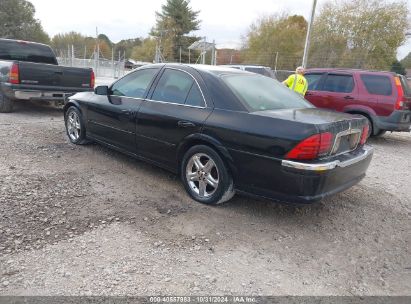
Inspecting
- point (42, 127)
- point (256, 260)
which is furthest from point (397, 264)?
point (42, 127)

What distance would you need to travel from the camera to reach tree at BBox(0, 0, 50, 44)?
51.7 meters

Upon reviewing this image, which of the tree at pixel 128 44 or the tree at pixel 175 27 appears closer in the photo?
the tree at pixel 175 27

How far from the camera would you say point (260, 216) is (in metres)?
3.90

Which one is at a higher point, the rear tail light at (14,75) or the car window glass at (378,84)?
the car window glass at (378,84)

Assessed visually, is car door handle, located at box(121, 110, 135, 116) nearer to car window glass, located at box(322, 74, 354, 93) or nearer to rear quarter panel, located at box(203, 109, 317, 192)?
rear quarter panel, located at box(203, 109, 317, 192)

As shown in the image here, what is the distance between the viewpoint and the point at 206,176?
4.03 metres

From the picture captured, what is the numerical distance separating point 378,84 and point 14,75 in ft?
26.8

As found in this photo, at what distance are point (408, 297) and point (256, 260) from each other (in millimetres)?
1184

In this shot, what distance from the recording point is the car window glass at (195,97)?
13.4 ft

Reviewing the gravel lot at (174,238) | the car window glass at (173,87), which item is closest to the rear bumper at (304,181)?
the gravel lot at (174,238)

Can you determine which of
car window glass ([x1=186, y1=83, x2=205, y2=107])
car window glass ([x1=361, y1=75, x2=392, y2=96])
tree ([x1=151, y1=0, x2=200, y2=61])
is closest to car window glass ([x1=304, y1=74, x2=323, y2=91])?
car window glass ([x1=361, y1=75, x2=392, y2=96])

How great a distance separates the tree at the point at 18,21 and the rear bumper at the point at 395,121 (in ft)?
186

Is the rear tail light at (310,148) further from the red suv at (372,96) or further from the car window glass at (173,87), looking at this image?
the red suv at (372,96)

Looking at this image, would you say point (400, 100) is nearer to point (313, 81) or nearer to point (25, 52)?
point (313, 81)
